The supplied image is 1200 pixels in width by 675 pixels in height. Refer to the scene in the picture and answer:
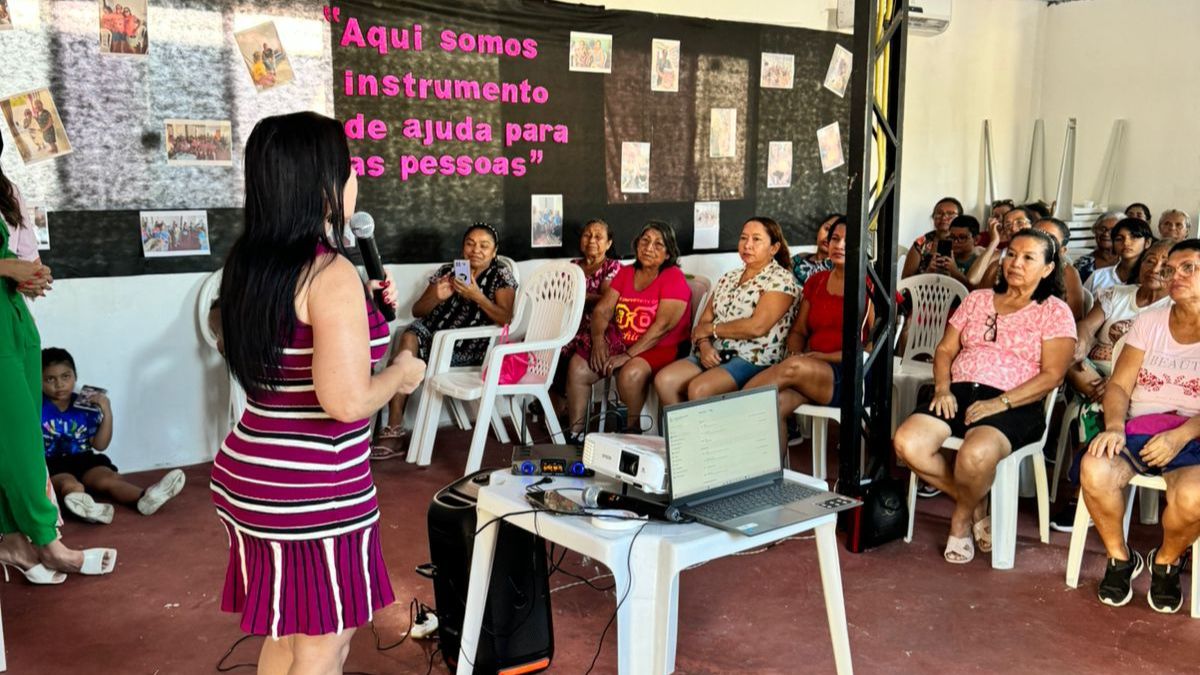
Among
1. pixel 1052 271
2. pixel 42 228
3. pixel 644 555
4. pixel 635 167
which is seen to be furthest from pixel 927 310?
pixel 42 228

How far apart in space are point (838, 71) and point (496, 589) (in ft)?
15.6

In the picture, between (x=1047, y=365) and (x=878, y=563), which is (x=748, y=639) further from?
(x=1047, y=365)

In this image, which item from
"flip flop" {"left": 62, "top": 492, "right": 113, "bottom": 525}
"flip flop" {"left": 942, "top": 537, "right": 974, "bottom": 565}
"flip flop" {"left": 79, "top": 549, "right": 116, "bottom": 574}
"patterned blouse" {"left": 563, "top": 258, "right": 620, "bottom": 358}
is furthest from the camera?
"patterned blouse" {"left": 563, "top": 258, "right": 620, "bottom": 358}

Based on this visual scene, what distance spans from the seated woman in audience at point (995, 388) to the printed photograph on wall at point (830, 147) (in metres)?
2.82

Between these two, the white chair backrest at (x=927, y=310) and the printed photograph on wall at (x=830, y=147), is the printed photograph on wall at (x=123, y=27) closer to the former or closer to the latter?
the white chair backrest at (x=927, y=310)

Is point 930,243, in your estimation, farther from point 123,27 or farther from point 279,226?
point 279,226

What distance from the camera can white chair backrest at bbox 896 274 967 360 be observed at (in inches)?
185

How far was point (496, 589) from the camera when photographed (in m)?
2.53

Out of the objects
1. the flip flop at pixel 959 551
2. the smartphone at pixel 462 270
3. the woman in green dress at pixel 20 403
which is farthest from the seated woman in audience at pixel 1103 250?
the woman in green dress at pixel 20 403

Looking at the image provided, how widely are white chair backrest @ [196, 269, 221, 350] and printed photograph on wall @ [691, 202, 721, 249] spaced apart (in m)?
2.64

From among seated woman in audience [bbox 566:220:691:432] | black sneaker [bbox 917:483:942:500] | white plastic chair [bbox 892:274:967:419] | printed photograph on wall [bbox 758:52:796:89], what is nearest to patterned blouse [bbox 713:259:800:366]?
seated woman in audience [bbox 566:220:691:432]

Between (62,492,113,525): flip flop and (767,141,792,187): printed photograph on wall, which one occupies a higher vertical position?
(767,141,792,187): printed photograph on wall

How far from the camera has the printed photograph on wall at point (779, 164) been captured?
6180 millimetres

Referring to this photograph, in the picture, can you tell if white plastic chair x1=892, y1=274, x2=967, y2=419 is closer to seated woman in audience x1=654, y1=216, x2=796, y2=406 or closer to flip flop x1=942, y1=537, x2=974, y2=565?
seated woman in audience x1=654, y1=216, x2=796, y2=406
